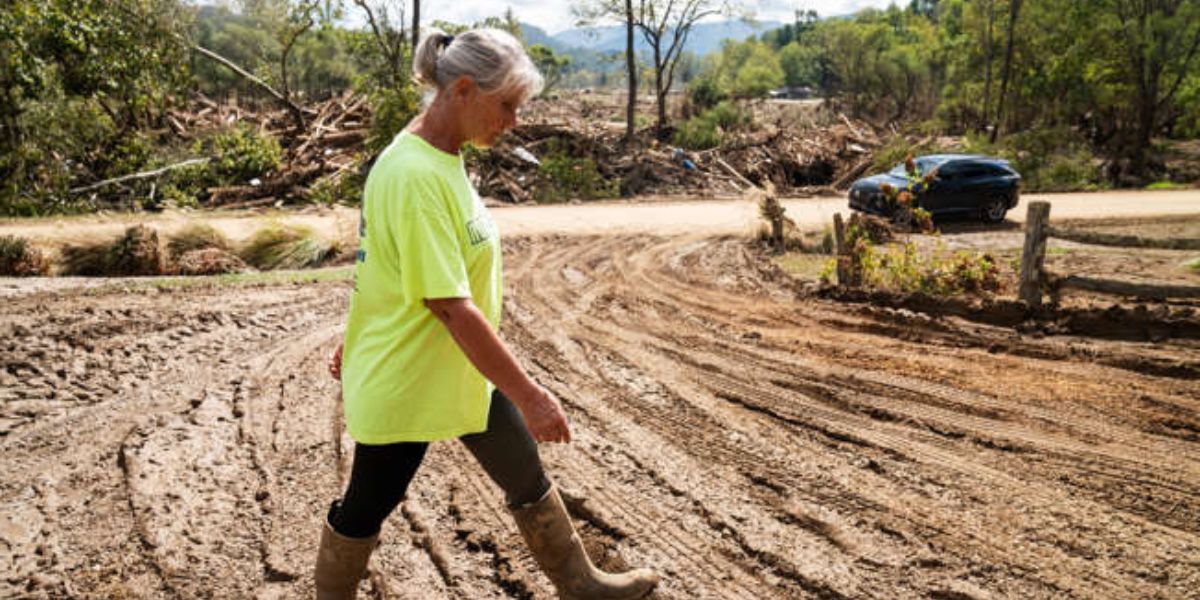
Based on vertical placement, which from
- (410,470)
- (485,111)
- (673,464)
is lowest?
(673,464)

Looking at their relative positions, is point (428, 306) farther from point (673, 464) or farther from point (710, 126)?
point (710, 126)

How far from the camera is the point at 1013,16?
27469 millimetres

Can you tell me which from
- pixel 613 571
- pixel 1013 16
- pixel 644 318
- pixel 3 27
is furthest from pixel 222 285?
pixel 1013 16

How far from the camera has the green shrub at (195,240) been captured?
10.4m

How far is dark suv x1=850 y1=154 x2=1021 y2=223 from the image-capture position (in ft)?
52.4

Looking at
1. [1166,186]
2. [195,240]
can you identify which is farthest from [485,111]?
[1166,186]

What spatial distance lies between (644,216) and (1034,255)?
1070 centimetres

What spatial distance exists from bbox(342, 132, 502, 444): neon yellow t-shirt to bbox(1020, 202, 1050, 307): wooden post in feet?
22.7

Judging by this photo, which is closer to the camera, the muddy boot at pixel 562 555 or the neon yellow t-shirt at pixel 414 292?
the neon yellow t-shirt at pixel 414 292

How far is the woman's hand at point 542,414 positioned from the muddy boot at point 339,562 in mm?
649

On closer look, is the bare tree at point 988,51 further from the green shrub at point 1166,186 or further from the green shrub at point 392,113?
the green shrub at point 392,113

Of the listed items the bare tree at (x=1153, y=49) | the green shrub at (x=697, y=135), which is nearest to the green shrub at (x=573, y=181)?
the green shrub at (x=697, y=135)

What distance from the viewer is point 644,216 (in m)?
17.5

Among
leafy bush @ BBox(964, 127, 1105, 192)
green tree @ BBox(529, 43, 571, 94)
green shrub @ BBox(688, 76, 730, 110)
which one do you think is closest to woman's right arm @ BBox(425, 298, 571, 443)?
leafy bush @ BBox(964, 127, 1105, 192)
